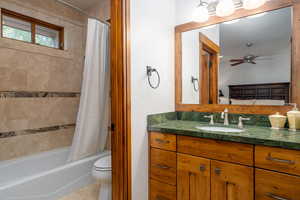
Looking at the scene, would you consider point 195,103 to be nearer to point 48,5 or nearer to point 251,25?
point 251,25

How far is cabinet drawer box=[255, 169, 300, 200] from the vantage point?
976 mm

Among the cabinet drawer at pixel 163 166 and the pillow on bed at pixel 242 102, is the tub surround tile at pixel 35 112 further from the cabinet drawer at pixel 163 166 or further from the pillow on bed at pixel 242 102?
the pillow on bed at pixel 242 102

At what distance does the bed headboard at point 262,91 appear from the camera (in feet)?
4.79

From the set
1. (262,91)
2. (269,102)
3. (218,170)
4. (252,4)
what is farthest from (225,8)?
(218,170)

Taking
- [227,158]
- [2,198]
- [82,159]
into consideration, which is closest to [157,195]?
[227,158]

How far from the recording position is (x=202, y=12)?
70.1 inches

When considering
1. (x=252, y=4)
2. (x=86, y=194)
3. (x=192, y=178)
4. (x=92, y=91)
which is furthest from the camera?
(x=92, y=91)

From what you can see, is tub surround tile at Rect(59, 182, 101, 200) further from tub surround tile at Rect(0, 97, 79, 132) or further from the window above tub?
the window above tub

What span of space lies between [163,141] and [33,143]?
1.92 meters

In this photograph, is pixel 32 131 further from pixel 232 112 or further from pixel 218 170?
pixel 232 112

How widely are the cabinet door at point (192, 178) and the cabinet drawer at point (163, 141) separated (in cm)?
11

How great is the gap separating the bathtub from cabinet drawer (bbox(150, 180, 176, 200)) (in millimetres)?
1011

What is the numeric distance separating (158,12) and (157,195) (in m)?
1.87

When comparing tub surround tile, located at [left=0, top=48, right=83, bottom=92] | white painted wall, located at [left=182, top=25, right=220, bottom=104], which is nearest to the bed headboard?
white painted wall, located at [left=182, top=25, right=220, bottom=104]
